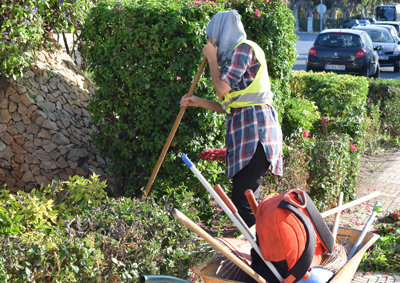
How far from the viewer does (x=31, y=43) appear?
16.1 ft

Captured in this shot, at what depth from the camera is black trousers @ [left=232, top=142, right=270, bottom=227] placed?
10.3ft

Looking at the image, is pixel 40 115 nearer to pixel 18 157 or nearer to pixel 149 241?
pixel 18 157

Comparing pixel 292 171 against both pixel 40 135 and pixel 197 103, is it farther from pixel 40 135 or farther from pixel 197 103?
pixel 40 135

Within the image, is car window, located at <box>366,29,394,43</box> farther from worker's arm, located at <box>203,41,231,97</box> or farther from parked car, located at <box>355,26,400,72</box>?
worker's arm, located at <box>203,41,231,97</box>

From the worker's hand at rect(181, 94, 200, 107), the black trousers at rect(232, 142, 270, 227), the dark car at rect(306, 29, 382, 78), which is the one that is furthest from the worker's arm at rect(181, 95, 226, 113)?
the dark car at rect(306, 29, 382, 78)

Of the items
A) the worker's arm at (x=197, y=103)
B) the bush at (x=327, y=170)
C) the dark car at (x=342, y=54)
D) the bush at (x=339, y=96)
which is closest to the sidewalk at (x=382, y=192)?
the bush at (x=327, y=170)

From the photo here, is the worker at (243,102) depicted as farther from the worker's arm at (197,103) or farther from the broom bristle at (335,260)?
the broom bristle at (335,260)

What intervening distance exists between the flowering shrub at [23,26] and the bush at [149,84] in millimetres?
933

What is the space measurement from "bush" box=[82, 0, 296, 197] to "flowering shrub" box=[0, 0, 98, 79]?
0.93 m

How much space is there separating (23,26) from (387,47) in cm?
1803

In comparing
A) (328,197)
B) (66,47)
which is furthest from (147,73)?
(66,47)

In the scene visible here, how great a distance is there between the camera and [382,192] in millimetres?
6000

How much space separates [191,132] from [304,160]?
156 centimetres

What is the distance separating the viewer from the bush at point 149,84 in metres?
3.93
